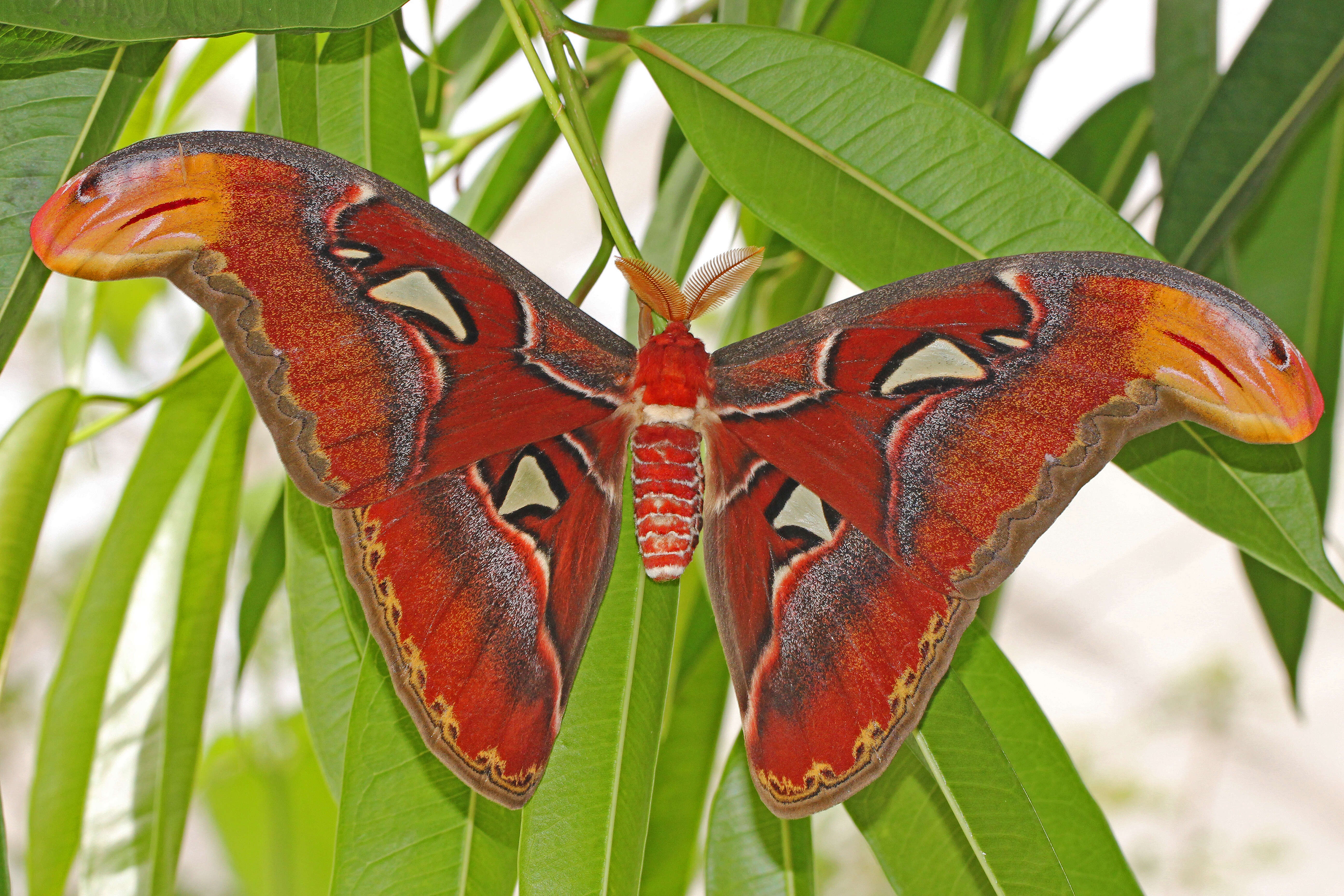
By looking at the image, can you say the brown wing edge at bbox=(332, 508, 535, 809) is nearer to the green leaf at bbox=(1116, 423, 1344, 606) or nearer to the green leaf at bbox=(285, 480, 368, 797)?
the green leaf at bbox=(285, 480, 368, 797)

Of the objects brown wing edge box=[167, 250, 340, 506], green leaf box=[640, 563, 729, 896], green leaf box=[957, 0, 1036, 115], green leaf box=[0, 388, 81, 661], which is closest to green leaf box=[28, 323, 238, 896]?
green leaf box=[0, 388, 81, 661]

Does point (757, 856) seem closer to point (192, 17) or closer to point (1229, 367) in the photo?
point (1229, 367)

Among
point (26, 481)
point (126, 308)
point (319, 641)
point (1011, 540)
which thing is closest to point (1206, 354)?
point (1011, 540)

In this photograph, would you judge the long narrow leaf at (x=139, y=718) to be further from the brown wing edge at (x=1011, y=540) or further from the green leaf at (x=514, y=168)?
the brown wing edge at (x=1011, y=540)

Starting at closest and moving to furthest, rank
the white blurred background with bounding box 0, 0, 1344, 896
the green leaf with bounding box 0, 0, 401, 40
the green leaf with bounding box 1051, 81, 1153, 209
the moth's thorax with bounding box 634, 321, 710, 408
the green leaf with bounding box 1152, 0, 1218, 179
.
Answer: the green leaf with bounding box 0, 0, 401, 40 → the moth's thorax with bounding box 634, 321, 710, 408 → the green leaf with bounding box 1152, 0, 1218, 179 → the green leaf with bounding box 1051, 81, 1153, 209 → the white blurred background with bounding box 0, 0, 1344, 896

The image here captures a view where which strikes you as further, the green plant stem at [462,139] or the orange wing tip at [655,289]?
the green plant stem at [462,139]

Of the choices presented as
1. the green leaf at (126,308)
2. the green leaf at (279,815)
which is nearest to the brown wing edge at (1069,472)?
the green leaf at (279,815)
